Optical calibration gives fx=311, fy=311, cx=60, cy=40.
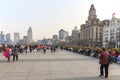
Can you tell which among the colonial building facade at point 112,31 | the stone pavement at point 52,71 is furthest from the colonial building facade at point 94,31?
the stone pavement at point 52,71

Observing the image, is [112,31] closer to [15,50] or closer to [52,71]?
[15,50]

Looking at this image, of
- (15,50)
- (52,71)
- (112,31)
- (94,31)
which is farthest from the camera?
(94,31)

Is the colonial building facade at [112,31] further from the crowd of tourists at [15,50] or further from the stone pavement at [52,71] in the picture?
the stone pavement at [52,71]

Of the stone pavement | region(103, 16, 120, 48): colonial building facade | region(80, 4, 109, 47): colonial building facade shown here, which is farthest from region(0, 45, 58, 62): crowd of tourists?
region(80, 4, 109, 47): colonial building facade

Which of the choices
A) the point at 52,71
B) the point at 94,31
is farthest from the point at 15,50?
the point at 94,31

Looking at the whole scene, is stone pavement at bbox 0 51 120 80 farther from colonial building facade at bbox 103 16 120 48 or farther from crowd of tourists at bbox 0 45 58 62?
colonial building facade at bbox 103 16 120 48

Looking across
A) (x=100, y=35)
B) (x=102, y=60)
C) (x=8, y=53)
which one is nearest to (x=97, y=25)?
(x=100, y=35)

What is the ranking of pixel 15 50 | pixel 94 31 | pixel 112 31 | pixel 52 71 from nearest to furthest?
pixel 52 71 < pixel 15 50 < pixel 112 31 < pixel 94 31

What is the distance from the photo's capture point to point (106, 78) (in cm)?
1533

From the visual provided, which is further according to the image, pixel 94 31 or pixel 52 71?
pixel 94 31

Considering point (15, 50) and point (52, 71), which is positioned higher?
point (15, 50)

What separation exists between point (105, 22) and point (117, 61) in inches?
6556

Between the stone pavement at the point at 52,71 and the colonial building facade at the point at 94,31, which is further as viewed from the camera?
the colonial building facade at the point at 94,31

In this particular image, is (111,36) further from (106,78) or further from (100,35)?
(106,78)
